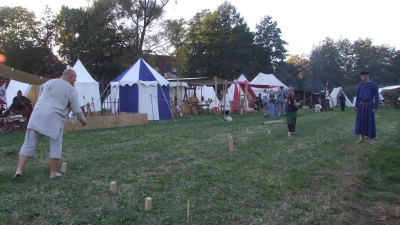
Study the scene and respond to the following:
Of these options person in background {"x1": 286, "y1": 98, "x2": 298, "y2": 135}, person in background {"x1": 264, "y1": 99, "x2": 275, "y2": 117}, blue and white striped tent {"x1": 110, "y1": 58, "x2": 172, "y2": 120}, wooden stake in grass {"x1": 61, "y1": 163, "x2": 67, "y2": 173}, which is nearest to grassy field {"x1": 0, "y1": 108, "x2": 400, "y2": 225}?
wooden stake in grass {"x1": 61, "y1": 163, "x2": 67, "y2": 173}

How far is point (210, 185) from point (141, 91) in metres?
12.1

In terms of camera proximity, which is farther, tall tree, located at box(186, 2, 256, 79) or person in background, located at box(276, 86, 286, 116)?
tall tree, located at box(186, 2, 256, 79)

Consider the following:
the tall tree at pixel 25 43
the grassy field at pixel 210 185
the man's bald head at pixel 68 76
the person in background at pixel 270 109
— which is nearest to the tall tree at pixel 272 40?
the tall tree at pixel 25 43

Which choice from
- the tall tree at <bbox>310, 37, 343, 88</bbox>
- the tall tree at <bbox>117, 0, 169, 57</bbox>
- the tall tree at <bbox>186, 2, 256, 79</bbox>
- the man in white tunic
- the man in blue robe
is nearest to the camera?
the man in white tunic

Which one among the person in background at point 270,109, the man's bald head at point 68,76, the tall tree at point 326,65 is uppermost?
the tall tree at point 326,65

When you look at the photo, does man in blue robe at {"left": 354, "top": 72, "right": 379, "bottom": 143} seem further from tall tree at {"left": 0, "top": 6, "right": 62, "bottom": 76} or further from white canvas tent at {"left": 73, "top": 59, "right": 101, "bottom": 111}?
tall tree at {"left": 0, "top": 6, "right": 62, "bottom": 76}

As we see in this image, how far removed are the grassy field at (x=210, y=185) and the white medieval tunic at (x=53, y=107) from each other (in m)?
0.67

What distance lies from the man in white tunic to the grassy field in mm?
312

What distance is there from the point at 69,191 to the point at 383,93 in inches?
1362

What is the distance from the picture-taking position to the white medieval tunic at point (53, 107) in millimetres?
4492

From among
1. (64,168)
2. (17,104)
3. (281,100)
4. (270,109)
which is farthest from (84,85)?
(64,168)

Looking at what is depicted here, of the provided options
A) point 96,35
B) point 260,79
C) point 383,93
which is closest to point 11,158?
point 260,79

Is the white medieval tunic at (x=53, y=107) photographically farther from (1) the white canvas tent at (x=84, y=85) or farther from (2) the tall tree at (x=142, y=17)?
(2) the tall tree at (x=142, y=17)

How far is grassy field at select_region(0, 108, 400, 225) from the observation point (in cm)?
321
